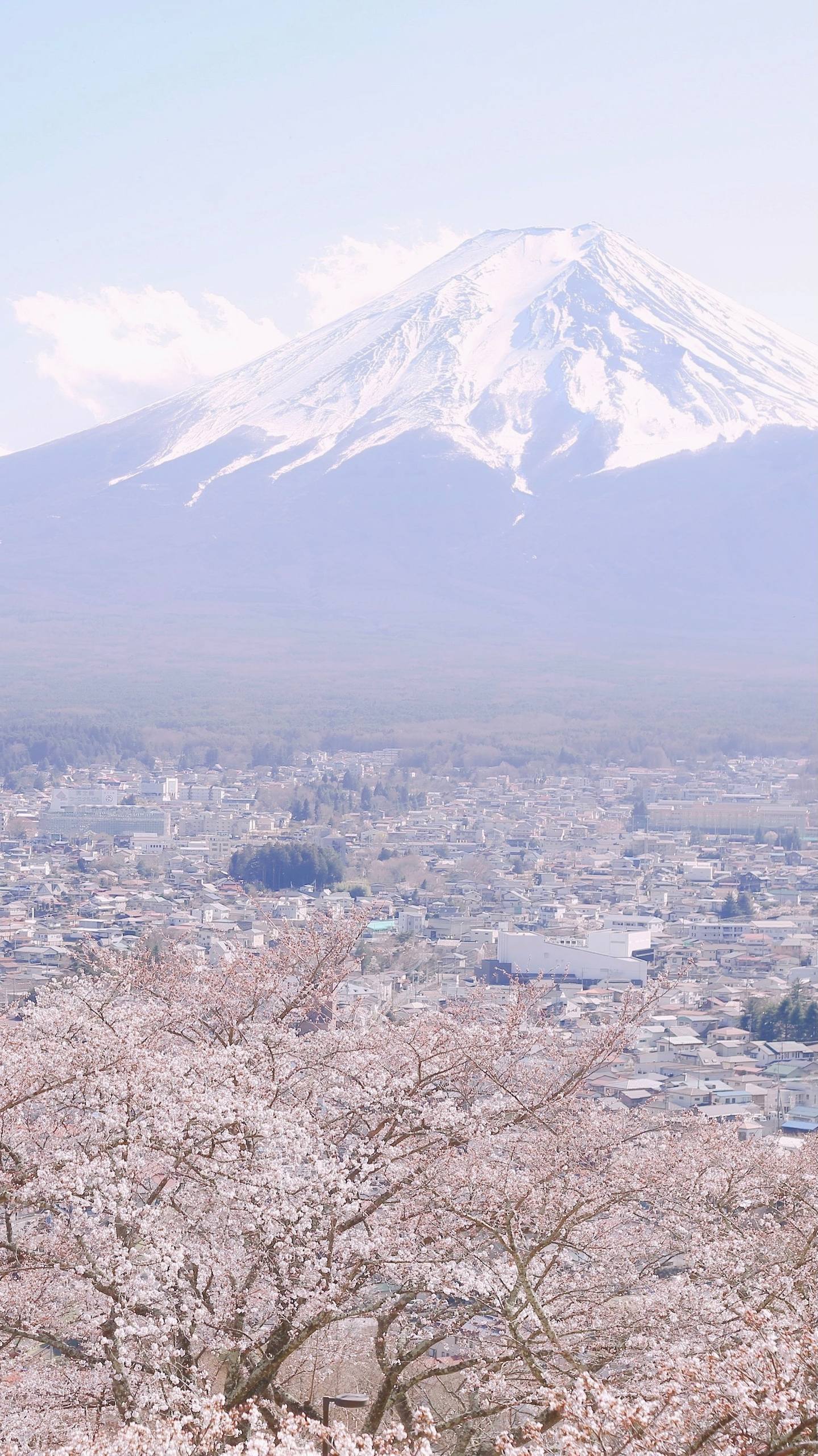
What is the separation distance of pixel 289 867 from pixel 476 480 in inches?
2579

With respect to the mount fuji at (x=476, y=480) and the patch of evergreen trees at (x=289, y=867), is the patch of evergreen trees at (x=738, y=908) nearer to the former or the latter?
the patch of evergreen trees at (x=289, y=867)

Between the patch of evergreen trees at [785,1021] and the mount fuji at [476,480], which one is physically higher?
the mount fuji at [476,480]

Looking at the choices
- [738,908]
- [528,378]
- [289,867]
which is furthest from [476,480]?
[738,908]

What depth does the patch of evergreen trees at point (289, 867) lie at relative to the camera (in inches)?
1328

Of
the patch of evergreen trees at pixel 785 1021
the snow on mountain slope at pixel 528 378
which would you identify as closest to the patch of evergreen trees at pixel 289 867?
the patch of evergreen trees at pixel 785 1021

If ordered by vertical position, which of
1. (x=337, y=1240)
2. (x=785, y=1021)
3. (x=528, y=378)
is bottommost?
(x=785, y=1021)

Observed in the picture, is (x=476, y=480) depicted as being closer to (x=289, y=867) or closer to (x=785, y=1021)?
(x=289, y=867)

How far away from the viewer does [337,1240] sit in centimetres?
580

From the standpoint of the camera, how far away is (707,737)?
207 ft

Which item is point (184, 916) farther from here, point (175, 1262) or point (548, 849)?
point (175, 1262)

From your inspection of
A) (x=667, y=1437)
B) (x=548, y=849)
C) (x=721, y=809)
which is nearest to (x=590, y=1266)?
(x=667, y=1437)

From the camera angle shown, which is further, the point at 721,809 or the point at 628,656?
the point at 628,656

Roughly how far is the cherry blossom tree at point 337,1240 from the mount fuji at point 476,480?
70.2 metres

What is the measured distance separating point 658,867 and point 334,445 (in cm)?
6458
